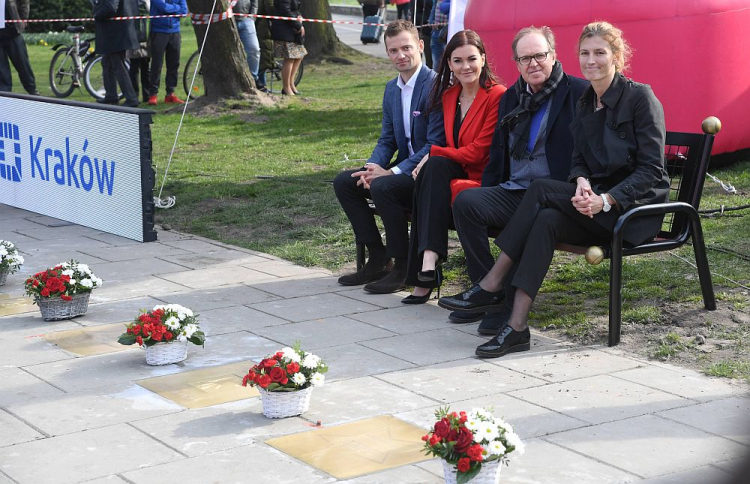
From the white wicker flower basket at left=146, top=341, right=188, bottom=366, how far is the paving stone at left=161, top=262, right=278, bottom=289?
65.3 inches

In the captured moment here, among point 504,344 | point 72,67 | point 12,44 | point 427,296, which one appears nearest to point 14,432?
point 504,344

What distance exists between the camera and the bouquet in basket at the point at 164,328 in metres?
5.17

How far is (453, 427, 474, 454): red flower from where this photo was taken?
11.4 feet

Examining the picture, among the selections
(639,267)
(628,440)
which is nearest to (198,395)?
(628,440)

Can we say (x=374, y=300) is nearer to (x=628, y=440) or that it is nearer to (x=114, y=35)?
(x=628, y=440)

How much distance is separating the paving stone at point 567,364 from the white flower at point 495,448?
141cm

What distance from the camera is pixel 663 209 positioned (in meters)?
5.44

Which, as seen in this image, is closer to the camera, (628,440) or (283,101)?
(628,440)

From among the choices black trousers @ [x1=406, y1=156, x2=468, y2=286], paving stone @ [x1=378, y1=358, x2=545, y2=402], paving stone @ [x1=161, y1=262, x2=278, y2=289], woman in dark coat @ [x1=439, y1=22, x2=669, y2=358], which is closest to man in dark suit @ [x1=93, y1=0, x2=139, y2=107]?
paving stone @ [x1=161, y1=262, x2=278, y2=289]

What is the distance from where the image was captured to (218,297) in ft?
21.8

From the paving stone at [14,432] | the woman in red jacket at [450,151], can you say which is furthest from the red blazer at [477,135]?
the paving stone at [14,432]

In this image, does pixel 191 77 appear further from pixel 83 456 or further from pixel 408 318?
pixel 83 456

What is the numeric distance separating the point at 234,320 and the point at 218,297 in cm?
60

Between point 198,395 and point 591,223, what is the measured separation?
2.13 meters
